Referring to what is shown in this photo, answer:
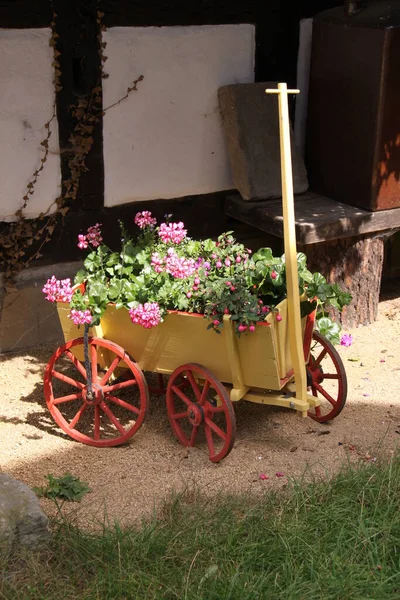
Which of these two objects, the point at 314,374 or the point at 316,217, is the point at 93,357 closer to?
the point at 314,374

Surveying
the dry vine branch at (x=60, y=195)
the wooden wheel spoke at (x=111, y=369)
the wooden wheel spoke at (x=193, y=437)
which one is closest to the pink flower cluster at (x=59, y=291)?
the wooden wheel spoke at (x=111, y=369)

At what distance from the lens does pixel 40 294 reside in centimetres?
566

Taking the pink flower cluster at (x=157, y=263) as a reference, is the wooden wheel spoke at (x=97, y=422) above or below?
below

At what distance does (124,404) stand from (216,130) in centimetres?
217

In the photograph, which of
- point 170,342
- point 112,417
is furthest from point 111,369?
point 170,342

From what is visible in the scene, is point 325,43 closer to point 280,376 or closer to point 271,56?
point 271,56

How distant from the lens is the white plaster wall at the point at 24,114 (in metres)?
5.11

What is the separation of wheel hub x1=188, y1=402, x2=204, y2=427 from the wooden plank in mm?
1457

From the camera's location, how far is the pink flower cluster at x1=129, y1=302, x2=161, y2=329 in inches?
166

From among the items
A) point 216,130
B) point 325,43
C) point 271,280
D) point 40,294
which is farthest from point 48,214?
point 325,43

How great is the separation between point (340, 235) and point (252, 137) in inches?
34.6

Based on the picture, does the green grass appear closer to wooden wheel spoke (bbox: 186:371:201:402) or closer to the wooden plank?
wooden wheel spoke (bbox: 186:371:201:402)

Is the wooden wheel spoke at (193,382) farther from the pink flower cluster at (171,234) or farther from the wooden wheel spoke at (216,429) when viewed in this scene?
the pink flower cluster at (171,234)

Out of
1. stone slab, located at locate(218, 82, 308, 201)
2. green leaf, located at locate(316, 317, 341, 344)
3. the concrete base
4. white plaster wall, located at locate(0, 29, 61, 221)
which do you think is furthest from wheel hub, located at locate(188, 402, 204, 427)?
stone slab, located at locate(218, 82, 308, 201)
